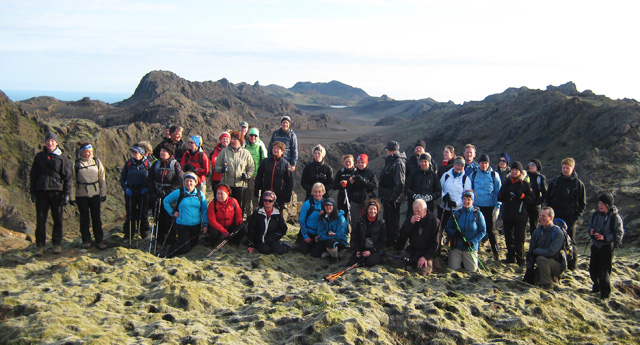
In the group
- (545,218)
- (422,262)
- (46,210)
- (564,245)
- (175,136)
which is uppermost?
(175,136)

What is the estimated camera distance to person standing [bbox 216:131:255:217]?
8.90 metres

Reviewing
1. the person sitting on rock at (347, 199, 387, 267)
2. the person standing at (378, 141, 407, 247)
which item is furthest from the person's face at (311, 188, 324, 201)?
the person standing at (378, 141, 407, 247)

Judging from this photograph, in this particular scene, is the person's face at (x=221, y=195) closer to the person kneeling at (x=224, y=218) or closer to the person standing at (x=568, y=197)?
the person kneeling at (x=224, y=218)

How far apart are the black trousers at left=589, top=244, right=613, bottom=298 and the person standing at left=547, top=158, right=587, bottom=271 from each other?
0.76 meters

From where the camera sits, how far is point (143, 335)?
505 cm

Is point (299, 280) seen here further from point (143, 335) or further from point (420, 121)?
point (420, 121)

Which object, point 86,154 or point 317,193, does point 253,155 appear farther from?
point 86,154

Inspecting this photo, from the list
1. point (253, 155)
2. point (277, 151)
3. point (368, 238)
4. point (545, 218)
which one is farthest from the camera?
point (253, 155)

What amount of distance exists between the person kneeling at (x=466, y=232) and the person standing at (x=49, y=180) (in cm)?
673

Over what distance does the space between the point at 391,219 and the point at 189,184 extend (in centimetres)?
375

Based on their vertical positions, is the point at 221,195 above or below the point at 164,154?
below

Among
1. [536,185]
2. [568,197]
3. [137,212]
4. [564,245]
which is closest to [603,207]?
[564,245]

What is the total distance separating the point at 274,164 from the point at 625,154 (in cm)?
1452

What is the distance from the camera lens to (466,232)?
783 centimetres
